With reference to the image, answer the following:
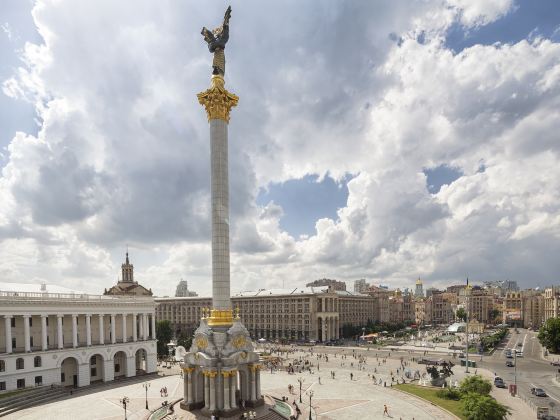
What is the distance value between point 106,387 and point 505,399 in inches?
2423

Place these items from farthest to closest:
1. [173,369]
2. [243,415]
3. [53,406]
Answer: [173,369] → [53,406] → [243,415]

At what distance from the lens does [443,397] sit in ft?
175

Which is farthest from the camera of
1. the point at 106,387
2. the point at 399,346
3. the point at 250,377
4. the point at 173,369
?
the point at 399,346

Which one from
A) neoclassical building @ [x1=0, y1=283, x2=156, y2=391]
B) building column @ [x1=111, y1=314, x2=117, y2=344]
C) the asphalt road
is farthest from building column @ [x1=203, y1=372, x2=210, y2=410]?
the asphalt road

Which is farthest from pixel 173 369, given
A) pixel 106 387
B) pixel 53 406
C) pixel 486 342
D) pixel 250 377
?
pixel 486 342

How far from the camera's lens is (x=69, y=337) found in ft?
216

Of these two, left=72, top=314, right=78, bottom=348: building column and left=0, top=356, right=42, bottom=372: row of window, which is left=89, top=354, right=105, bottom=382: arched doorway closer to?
left=72, top=314, right=78, bottom=348: building column

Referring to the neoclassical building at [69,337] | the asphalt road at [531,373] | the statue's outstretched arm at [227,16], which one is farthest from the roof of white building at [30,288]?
the asphalt road at [531,373]

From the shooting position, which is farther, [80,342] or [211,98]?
[80,342]

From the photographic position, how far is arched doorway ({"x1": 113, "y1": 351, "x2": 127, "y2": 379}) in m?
72.6

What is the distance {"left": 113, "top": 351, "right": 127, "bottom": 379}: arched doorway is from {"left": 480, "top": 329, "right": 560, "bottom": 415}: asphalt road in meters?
67.5

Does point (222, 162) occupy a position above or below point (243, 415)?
above

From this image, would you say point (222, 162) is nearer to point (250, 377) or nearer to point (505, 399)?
point (250, 377)

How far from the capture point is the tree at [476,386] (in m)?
49.6
